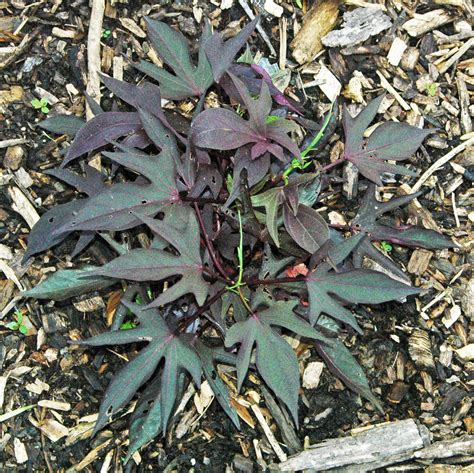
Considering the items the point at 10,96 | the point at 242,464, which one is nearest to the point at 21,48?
the point at 10,96

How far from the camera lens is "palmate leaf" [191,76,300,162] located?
2094mm

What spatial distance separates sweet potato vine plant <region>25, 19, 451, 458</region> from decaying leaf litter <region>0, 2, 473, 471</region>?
0.34ft

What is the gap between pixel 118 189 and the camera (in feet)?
6.97

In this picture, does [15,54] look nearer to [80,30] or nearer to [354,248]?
[80,30]

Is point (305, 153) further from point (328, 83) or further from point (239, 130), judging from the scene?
point (328, 83)

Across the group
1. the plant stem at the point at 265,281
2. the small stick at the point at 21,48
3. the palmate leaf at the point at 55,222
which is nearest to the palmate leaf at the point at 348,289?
the plant stem at the point at 265,281

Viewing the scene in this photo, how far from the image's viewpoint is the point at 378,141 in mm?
2342

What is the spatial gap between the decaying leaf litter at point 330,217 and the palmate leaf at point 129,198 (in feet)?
1.23

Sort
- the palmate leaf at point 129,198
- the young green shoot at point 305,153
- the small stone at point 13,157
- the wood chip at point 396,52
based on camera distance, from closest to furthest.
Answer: the palmate leaf at point 129,198 < the young green shoot at point 305,153 < the small stone at point 13,157 < the wood chip at point 396,52

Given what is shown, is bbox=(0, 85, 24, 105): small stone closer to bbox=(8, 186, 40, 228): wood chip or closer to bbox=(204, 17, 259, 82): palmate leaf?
bbox=(8, 186, 40, 228): wood chip

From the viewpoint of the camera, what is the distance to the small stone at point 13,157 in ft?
8.42

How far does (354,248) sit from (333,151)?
0.45 metres

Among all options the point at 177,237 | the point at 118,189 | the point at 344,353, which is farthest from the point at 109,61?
the point at 344,353

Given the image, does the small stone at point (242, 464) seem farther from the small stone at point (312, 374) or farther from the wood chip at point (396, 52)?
the wood chip at point (396, 52)
